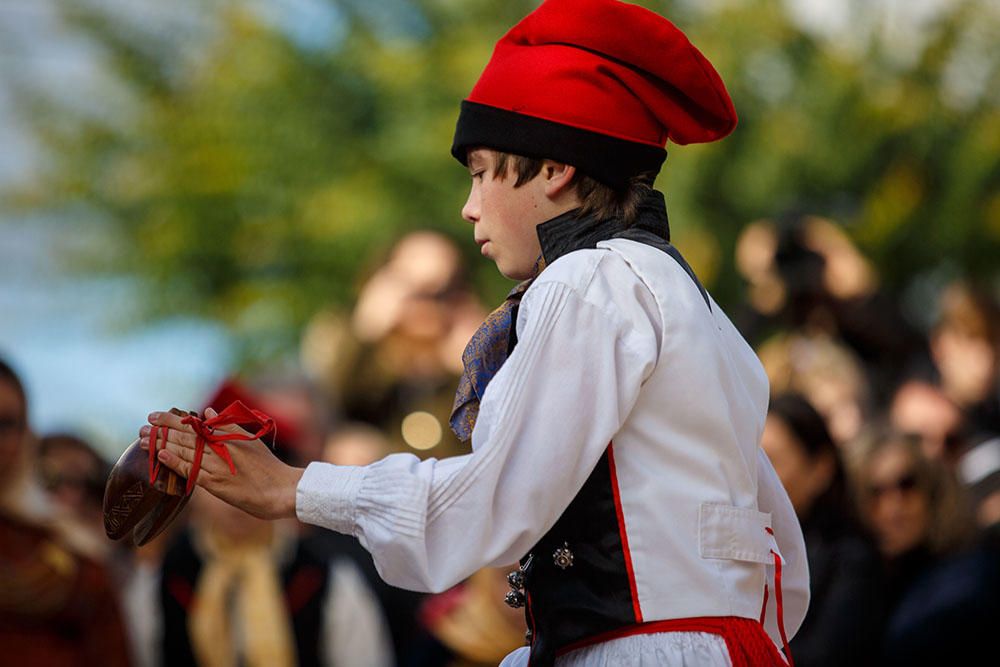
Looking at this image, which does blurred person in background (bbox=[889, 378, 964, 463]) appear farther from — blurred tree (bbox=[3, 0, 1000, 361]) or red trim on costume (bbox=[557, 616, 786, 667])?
red trim on costume (bbox=[557, 616, 786, 667])

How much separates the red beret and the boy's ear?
3 cm

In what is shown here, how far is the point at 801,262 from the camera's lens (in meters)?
7.62

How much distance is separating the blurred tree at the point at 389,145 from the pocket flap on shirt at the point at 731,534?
Result: 8044 mm

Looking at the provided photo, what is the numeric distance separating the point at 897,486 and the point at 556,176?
3.36 m

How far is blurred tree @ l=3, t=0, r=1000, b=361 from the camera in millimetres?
11508

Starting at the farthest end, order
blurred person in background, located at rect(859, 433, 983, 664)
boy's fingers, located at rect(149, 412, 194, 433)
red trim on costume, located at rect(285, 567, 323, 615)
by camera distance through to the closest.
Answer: red trim on costume, located at rect(285, 567, 323, 615) < blurred person in background, located at rect(859, 433, 983, 664) < boy's fingers, located at rect(149, 412, 194, 433)

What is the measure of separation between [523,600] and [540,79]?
0.89 meters

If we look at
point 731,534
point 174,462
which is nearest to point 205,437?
point 174,462

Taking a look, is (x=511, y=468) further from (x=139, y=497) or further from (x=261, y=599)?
(x=261, y=599)

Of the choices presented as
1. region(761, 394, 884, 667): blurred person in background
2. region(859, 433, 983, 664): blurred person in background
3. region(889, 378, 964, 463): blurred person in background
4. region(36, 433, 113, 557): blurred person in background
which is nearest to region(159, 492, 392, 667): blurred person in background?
region(36, 433, 113, 557): blurred person in background

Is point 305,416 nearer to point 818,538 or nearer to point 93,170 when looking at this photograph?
point 818,538

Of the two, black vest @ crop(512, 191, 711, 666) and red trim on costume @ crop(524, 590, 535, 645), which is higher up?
black vest @ crop(512, 191, 711, 666)

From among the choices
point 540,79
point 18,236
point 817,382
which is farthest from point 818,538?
point 18,236

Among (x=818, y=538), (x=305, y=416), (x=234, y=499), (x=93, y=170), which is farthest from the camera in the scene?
(x=93, y=170)
